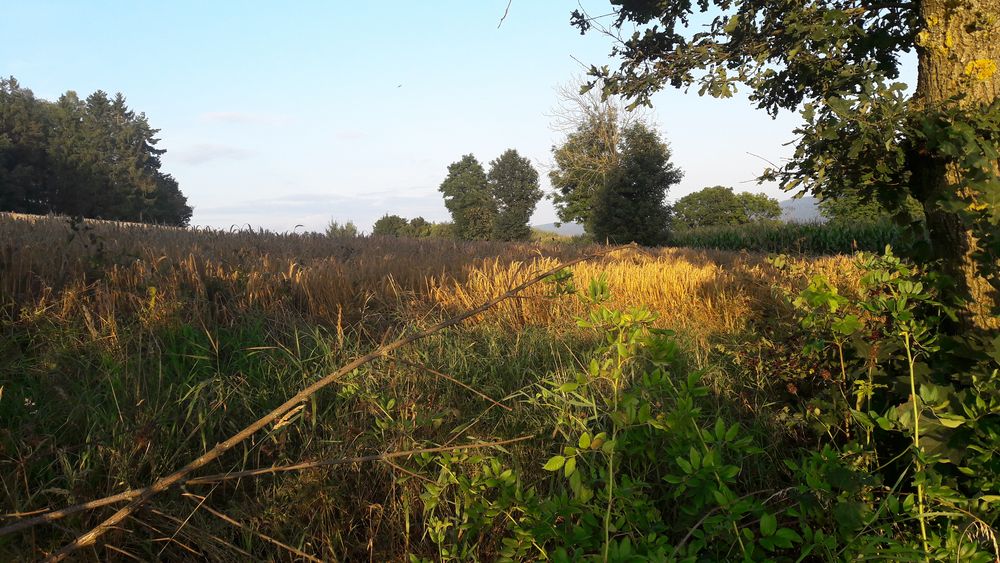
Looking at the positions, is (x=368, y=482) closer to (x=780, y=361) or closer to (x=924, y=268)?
(x=780, y=361)

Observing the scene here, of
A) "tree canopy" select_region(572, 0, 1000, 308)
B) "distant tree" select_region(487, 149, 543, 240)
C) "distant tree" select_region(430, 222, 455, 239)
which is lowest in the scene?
"tree canopy" select_region(572, 0, 1000, 308)

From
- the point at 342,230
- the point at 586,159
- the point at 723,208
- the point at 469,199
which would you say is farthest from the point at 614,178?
the point at 469,199

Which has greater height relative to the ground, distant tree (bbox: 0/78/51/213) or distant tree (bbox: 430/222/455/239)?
distant tree (bbox: 0/78/51/213)

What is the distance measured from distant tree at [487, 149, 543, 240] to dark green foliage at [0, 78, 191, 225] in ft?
100

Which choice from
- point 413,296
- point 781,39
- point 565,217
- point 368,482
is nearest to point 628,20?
point 781,39

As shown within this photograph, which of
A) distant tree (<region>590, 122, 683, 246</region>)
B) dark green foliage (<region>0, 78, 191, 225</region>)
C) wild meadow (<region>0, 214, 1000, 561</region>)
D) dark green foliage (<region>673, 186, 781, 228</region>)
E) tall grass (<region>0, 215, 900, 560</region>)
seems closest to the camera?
wild meadow (<region>0, 214, 1000, 561</region>)

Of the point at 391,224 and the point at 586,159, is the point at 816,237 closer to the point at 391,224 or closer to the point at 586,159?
the point at 586,159

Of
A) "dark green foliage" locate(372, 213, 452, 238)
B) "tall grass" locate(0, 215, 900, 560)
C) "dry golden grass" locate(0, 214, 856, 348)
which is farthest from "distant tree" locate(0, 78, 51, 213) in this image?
"tall grass" locate(0, 215, 900, 560)

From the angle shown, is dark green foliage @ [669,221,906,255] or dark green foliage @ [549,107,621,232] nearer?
dark green foliage @ [669,221,906,255]

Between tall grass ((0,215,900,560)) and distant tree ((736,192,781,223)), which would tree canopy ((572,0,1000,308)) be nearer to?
tall grass ((0,215,900,560))

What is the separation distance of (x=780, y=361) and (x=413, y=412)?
191cm

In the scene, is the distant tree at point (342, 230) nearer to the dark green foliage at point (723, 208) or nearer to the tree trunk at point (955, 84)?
the tree trunk at point (955, 84)

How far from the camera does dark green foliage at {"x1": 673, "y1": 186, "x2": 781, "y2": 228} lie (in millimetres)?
53688

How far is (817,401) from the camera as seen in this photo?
239 centimetres
